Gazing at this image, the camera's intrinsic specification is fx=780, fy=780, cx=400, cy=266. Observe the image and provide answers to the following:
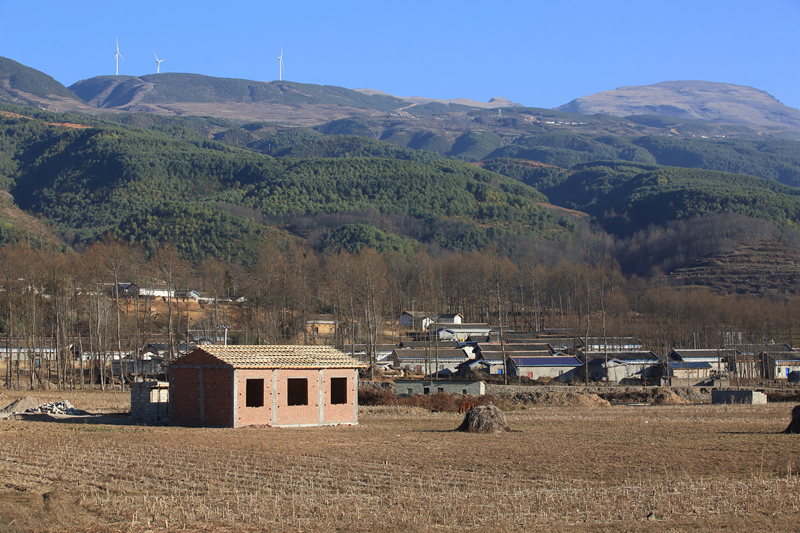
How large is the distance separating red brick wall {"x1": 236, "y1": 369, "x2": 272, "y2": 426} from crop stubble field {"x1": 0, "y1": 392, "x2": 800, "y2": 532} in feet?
3.23

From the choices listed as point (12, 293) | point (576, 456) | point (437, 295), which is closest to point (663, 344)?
point (437, 295)

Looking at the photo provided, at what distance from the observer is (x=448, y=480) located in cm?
1833

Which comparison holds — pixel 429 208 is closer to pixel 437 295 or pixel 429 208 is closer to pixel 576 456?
pixel 437 295

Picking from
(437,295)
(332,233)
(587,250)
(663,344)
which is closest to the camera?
(663,344)

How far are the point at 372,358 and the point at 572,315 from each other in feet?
199

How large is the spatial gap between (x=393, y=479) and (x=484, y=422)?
12.7m

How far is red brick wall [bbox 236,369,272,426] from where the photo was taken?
102 feet

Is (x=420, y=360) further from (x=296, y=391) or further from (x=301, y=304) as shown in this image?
(x=296, y=391)

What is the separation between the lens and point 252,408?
103 ft

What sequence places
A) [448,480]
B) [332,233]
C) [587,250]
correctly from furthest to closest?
[587,250]
[332,233]
[448,480]

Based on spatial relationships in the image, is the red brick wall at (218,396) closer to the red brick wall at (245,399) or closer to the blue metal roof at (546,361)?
the red brick wall at (245,399)

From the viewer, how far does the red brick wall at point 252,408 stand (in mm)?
31016

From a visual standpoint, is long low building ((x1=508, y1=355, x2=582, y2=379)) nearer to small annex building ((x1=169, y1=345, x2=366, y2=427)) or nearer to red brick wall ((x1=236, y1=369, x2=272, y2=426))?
small annex building ((x1=169, y1=345, x2=366, y2=427))

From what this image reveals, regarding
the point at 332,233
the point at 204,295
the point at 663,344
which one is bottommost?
the point at 663,344
